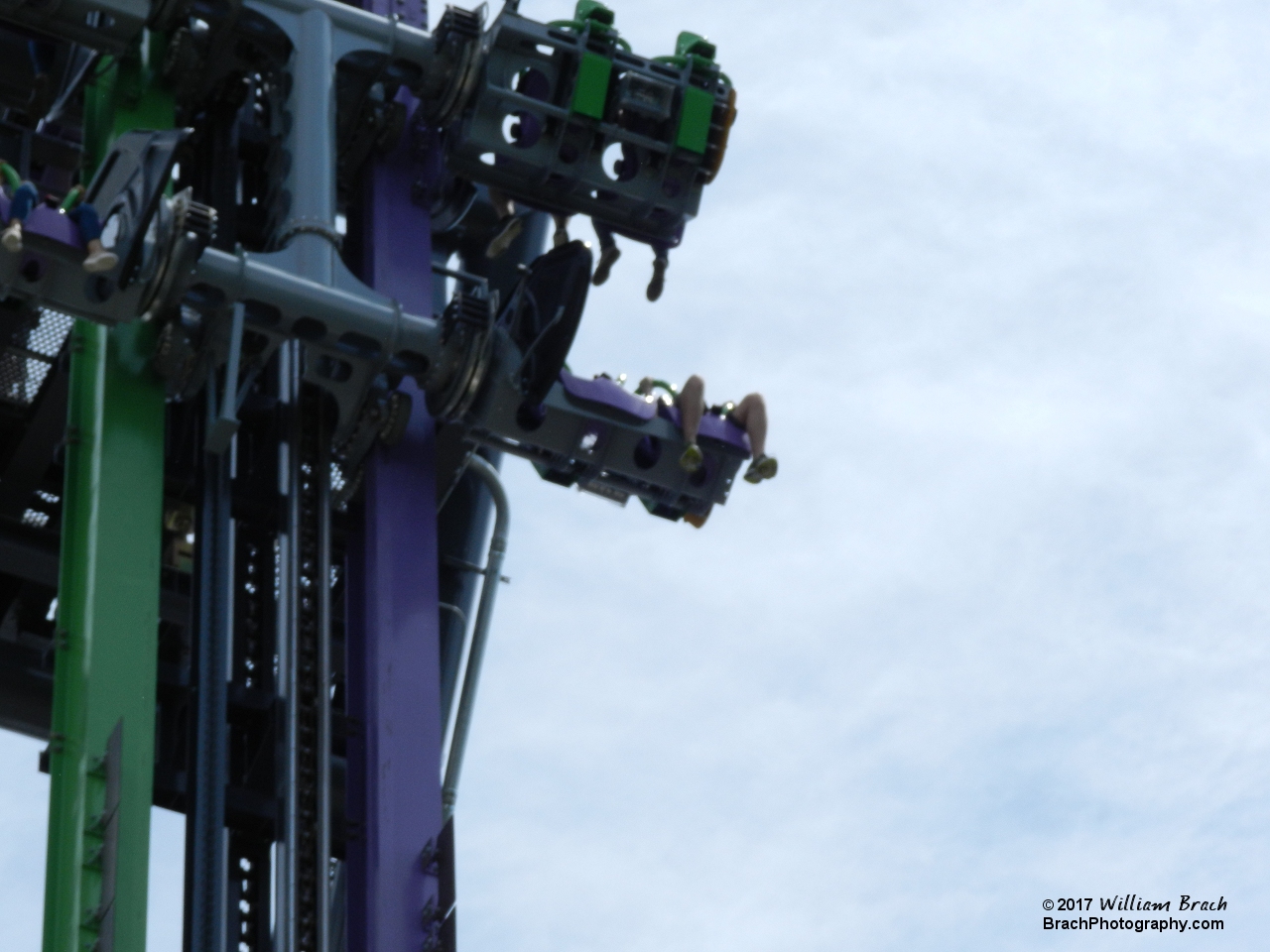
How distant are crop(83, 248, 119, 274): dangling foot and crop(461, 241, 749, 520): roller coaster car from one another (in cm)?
281

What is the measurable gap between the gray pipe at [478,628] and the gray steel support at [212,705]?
5.48 ft

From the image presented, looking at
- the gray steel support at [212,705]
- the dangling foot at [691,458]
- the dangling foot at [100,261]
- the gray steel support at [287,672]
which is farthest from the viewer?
the dangling foot at [691,458]

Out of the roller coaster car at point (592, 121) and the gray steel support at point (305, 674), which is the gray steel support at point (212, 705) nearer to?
the gray steel support at point (305, 674)

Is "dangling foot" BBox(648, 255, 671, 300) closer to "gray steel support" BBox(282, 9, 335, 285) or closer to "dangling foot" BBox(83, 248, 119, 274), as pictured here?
"gray steel support" BBox(282, 9, 335, 285)

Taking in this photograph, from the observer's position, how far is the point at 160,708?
62.6ft

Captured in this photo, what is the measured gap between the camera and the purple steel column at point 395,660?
1717 centimetres

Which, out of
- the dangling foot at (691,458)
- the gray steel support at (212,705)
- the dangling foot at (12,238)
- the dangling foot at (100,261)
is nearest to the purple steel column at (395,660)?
the gray steel support at (212,705)

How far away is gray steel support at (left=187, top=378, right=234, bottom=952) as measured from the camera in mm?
16938

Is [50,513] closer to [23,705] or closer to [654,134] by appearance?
[23,705]

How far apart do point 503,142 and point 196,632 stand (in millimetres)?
4431

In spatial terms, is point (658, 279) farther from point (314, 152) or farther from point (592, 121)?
point (314, 152)

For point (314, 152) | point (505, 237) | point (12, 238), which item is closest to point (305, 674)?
point (12, 238)

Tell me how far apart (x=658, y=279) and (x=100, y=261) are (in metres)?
4.82

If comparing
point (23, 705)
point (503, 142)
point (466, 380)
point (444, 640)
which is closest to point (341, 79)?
point (503, 142)
